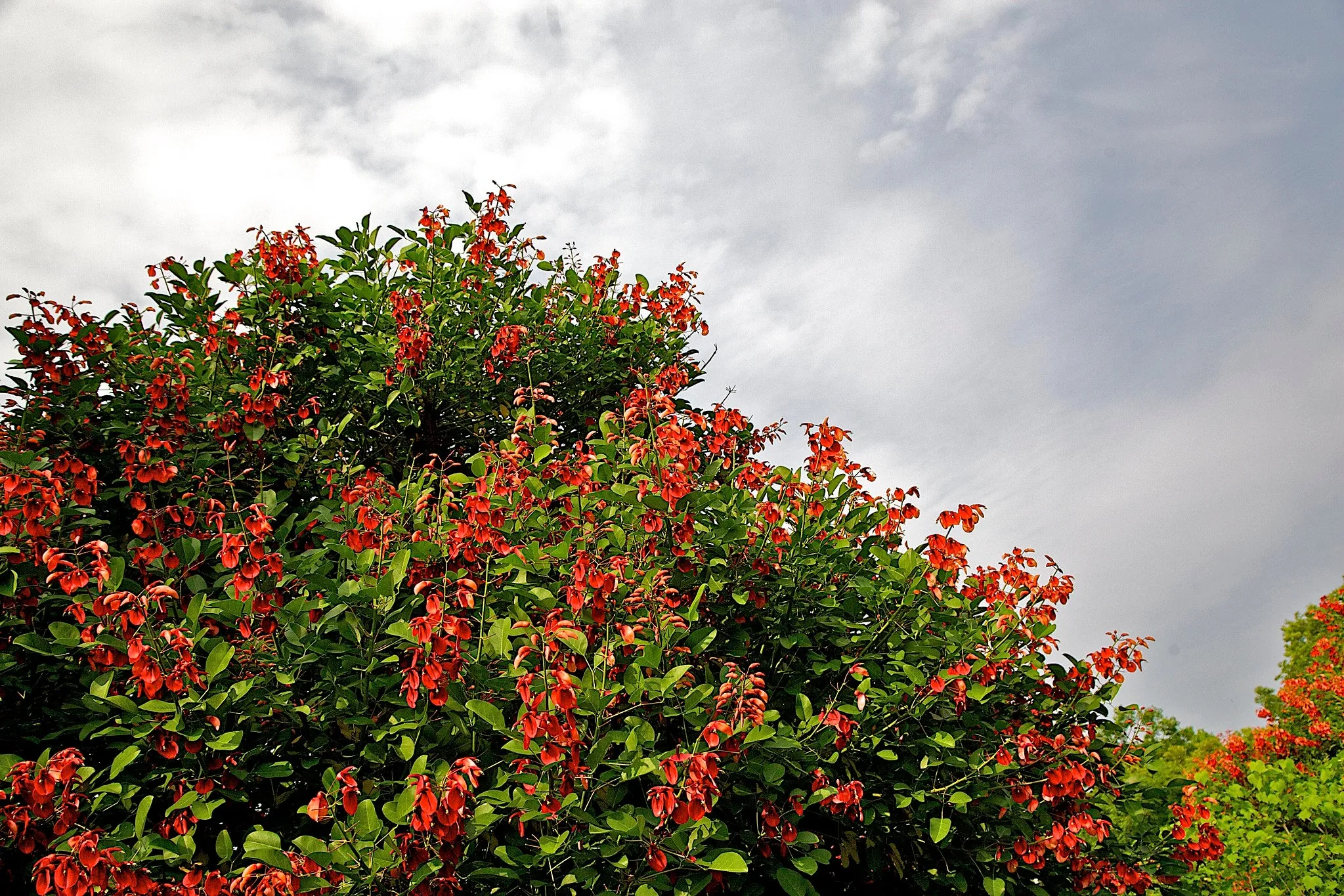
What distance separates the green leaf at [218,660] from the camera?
13.4 ft

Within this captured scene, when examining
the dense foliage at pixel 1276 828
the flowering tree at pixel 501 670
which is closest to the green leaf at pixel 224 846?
the flowering tree at pixel 501 670

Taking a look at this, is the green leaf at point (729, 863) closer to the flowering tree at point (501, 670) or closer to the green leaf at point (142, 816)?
the flowering tree at point (501, 670)

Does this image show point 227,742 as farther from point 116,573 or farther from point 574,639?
point 574,639

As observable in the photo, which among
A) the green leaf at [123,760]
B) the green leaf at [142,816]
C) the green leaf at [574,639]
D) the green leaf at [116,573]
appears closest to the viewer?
the green leaf at [574,639]

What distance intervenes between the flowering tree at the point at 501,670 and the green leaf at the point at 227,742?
0.46 ft

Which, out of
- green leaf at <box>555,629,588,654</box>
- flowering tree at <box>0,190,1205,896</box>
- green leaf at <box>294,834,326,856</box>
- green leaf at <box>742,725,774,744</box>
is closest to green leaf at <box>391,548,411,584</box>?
flowering tree at <box>0,190,1205,896</box>

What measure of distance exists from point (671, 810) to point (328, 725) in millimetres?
1976

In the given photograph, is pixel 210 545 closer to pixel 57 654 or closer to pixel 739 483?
pixel 57 654

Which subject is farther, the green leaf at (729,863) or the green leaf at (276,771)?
the green leaf at (276,771)

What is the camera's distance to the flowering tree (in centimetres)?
384

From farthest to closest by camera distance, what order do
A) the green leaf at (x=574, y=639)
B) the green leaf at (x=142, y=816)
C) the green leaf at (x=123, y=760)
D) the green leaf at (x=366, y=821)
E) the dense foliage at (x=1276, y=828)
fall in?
1. the dense foliage at (x=1276, y=828)
2. the green leaf at (x=123, y=760)
3. the green leaf at (x=142, y=816)
4. the green leaf at (x=574, y=639)
5. the green leaf at (x=366, y=821)

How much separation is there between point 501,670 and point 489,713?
0.50 meters

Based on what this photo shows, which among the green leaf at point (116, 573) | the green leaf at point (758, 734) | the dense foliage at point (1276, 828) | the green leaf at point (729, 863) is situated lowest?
the green leaf at point (729, 863)

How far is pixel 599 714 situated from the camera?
3898 millimetres
